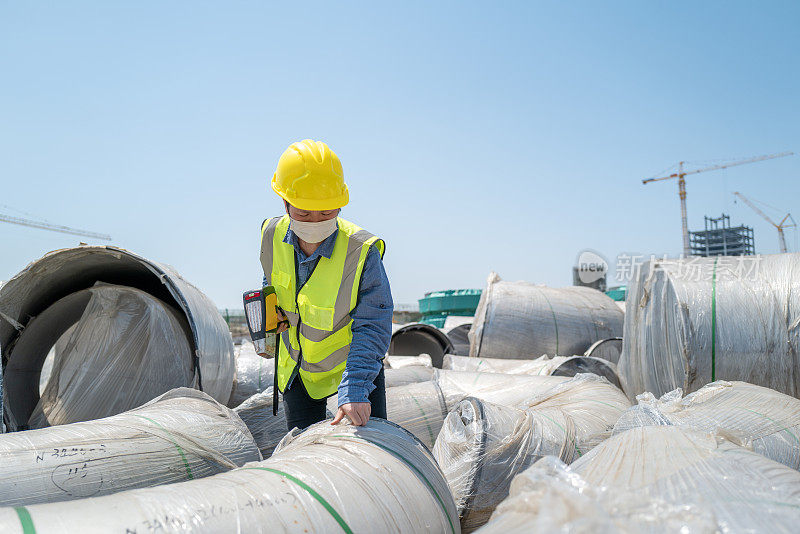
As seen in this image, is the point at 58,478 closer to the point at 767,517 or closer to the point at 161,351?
the point at 767,517

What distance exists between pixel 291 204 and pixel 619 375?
3.66 meters

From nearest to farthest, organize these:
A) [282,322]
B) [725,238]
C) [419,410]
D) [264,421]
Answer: [282,322] → [419,410] → [264,421] → [725,238]

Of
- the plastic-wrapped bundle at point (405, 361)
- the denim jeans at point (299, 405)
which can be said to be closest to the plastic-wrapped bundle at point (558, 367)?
the plastic-wrapped bundle at point (405, 361)

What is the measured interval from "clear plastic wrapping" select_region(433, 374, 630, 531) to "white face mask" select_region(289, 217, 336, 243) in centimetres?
100

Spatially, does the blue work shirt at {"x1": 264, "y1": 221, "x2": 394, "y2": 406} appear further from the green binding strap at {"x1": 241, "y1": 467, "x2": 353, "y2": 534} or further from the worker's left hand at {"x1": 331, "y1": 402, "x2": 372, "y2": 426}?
the green binding strap at {"x1": 241, "y1": 467, "x2": 353, "y2": 534}

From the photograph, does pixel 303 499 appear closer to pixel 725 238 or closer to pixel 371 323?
pixel 371 323

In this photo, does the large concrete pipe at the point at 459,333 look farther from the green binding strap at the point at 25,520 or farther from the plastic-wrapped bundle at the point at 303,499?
the green binding strap at the point at 25,520

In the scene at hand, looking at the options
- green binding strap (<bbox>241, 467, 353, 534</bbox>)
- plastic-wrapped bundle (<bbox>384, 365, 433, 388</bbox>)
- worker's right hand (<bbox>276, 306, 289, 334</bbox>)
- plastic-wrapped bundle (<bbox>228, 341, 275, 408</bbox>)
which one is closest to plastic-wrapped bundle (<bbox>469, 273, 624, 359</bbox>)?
plastic-wrapped bundle (<bbox>384, 365, 433, 388</bbox>)

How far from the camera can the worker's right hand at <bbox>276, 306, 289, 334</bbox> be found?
2164 millimetres

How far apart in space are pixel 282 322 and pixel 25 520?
123cm

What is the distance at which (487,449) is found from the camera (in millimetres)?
2223

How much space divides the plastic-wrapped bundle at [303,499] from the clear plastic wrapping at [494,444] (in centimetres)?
57

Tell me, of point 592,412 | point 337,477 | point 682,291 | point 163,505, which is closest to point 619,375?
point 682,291

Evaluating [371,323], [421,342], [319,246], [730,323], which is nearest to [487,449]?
[371,323]
